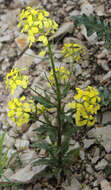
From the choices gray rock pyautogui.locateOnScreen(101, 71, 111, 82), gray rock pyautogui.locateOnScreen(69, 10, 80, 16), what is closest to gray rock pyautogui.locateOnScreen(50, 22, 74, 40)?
gray rock pyautogui.locateOnScreen(69, 10, 80, 16)

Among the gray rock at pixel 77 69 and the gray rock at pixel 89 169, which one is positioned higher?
the gray rock at pixel 77 69

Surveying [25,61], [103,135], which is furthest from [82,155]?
[25,61]

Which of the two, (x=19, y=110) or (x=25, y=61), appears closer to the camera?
(x=19, y=110)

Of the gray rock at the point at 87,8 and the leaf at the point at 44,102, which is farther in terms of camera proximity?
the gray rock at the point at 87,8

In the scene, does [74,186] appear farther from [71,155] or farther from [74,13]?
[74,13]

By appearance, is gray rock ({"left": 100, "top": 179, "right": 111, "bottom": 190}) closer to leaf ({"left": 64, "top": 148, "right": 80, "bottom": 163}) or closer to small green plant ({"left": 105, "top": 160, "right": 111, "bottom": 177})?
small green plant ({"left": 105, "top": 160, "right": 111, "bottom": 177})

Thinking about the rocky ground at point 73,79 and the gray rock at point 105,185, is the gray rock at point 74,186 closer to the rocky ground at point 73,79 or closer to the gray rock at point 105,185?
the rocky ground at point 73,79

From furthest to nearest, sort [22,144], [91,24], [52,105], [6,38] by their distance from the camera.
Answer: [6,38]
[22,144]
[52,105]
[91,24]

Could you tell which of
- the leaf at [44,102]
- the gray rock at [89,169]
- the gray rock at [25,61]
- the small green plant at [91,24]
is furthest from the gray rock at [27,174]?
the gray rock at [25,61]

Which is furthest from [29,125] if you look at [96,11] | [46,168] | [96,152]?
[96,11]
